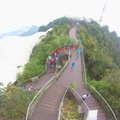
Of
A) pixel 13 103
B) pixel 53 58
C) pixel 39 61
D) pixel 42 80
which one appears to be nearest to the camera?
Result: pixel 13 103

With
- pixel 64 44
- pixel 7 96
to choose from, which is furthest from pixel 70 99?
pixel 64 44

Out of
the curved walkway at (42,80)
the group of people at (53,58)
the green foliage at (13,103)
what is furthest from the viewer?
the group of people at (53,58)

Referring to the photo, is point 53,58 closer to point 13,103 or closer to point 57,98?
point 57,98

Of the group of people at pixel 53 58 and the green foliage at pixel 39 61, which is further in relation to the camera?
the group of people at pixel 53 58

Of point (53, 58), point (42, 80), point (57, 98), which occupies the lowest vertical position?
point (57, 98)

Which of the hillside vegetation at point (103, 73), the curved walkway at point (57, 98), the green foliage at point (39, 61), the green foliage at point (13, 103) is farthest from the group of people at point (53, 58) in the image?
the green foliage at point (13, 103)

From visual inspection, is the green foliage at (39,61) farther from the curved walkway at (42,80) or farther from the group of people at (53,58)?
the group of people at (53,58)

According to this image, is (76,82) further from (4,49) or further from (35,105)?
(4,49)

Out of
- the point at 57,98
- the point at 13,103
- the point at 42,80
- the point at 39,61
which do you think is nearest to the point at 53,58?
the point at 39,61
